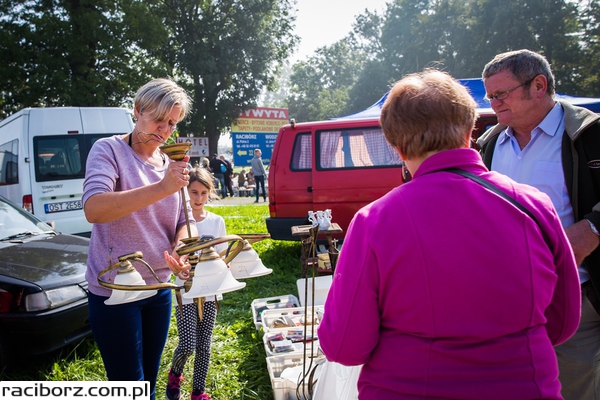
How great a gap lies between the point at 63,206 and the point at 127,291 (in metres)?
7.15

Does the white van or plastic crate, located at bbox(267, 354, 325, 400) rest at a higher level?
the white van

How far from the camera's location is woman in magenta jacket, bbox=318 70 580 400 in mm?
1071

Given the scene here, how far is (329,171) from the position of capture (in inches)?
270

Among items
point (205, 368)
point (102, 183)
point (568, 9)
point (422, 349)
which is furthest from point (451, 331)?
point (568, 9)

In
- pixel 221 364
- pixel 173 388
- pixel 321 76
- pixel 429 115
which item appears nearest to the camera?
pixel 429 115

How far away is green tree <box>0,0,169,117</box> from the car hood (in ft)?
50.5

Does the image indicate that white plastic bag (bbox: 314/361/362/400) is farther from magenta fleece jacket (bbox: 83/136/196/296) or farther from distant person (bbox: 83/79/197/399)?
magenta fleece jacket (bbox: 83/136/196/296)

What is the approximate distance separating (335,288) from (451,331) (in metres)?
0.30

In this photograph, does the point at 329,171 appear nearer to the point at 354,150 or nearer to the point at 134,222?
the point at 354,150

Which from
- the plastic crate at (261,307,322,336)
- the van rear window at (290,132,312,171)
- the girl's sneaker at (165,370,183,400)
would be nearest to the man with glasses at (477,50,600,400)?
the plastic crate at (261,307,322,336)

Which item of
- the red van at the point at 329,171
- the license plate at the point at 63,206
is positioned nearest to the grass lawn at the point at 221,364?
the red van at the point at 329,171

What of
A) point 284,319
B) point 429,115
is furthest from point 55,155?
point 429,115

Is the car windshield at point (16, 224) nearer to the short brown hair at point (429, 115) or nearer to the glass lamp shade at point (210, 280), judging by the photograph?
the glass lamp shade at point (210, 280)

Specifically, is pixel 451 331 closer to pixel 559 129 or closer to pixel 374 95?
pixel 559 129
